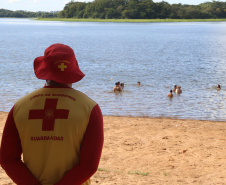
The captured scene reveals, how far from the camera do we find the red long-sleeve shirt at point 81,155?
2404 millimetres

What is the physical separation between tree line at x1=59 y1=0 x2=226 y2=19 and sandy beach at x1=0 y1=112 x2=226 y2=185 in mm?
161890

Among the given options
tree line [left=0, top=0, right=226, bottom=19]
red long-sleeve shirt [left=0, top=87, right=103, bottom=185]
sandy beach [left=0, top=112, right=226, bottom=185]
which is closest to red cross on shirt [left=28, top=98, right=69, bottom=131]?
red long-sleeve shirt [left=0, top=87, right=103, bottom=185]

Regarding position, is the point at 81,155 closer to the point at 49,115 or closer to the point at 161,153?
the point at 49,115

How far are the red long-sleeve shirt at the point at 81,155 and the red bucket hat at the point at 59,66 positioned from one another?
261 mm

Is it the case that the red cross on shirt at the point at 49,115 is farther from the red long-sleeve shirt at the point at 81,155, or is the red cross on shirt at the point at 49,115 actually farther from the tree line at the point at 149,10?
the tree line at the point at 149,10

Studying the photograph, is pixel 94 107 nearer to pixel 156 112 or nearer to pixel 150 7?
pixel 156 112

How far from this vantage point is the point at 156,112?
48.9 ft

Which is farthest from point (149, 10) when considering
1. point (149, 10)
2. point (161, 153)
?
point (161, 153)

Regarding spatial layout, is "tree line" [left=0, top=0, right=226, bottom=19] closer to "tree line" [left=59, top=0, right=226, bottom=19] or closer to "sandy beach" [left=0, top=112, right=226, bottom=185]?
"tree line" [left=59, top=0, right=226, bottom=19]

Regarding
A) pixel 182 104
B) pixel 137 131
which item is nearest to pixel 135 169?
pixel 137 131

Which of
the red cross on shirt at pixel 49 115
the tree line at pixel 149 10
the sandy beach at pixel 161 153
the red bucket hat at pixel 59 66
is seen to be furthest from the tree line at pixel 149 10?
the red cross on shirt at pixel 49 115

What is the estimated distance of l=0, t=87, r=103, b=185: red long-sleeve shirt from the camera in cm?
240

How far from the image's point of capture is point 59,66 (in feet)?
7.91

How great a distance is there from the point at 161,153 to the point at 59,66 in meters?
6.61
